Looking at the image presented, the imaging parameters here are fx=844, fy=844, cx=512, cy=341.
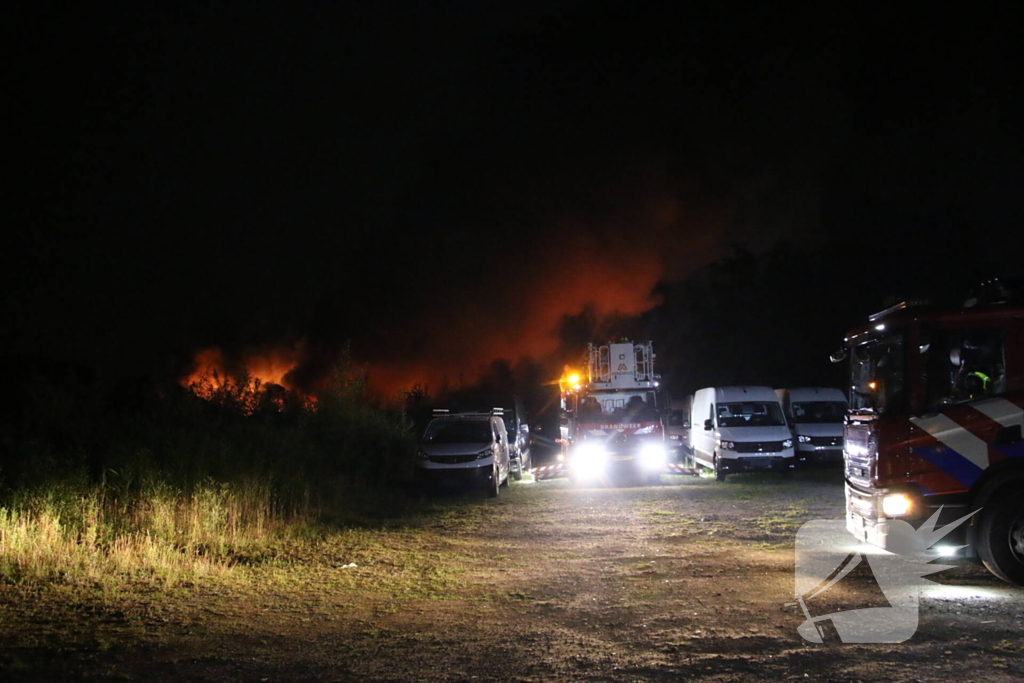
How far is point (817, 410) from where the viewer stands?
20766 mm

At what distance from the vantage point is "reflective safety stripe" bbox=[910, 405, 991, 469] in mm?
7957

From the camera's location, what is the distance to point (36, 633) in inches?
262

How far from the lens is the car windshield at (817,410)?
20.5 m

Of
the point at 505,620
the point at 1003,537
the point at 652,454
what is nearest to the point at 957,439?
the point at 1003,537

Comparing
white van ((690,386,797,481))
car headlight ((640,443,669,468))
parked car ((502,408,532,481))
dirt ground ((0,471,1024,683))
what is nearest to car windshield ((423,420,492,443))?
parked car ((502,408,532,481))

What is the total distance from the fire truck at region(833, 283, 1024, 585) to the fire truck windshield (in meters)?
0.02

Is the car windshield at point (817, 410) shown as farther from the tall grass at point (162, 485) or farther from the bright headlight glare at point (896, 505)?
the bright headlight glare at point (896, 505)

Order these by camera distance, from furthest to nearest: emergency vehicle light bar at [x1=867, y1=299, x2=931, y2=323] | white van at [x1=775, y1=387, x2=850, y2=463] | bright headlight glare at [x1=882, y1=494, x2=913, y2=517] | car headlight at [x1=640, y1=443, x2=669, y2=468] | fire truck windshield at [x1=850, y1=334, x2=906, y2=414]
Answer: car headlight at [x1=640, y1=443, x2=669, y2=468] < white van at [x1=775, y1=387, x2=850, y2=463] < emergency vehicle light bar at [x1=867, y1=299, x2=931, y2=323] < fire truck windshield at [x1=850, y1=334, x2=906, y2=414] < bright headlight glare at [x1=882, y1=494, x2=913, y2=517]

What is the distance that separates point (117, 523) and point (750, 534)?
7.90m

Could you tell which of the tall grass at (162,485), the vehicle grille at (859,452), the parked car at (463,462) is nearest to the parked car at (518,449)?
the parked car at (463,462)

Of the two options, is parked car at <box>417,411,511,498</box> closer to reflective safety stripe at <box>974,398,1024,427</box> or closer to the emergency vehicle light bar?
the emergency vehicle light bar

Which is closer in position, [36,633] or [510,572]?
[36,633]

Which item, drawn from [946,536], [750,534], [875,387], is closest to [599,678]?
[946,536]

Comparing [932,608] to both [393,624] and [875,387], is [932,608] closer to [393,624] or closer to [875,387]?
[875,387]
